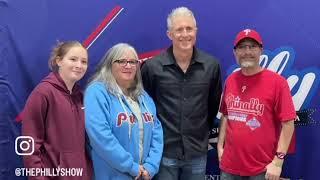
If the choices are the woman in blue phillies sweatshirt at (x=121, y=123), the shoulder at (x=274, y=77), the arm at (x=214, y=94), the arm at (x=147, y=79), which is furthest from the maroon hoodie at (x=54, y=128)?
the shoulder at (x=274, y=77)

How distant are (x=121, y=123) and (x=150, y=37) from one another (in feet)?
2.70

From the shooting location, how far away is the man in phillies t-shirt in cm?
221

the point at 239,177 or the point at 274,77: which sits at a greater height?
the point at 274,77

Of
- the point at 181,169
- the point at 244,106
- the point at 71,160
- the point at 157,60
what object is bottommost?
the point at 181,169

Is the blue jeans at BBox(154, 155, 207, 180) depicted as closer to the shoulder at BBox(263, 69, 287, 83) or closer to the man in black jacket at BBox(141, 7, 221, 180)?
the man in black jacket at BBox(141, 7, 221, 180)

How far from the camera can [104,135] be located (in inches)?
85.1

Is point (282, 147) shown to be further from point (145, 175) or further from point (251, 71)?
point (145, 175)

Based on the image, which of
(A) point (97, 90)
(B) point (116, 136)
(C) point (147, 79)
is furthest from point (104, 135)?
(C) point (147, 79)

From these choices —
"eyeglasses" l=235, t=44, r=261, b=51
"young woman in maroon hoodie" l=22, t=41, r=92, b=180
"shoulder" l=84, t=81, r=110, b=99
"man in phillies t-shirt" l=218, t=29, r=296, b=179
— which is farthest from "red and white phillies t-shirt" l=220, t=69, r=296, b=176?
"young woman in maroon hoodie" l=22, t=41, r=92, b=180

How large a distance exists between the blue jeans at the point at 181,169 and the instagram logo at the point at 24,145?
779mm

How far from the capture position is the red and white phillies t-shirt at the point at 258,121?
7.28ft

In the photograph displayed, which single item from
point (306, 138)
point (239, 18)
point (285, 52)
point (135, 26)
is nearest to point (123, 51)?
point (135, 26)

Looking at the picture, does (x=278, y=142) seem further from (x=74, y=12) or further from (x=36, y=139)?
(x=74, y=12)

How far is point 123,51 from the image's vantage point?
2.33 metres
